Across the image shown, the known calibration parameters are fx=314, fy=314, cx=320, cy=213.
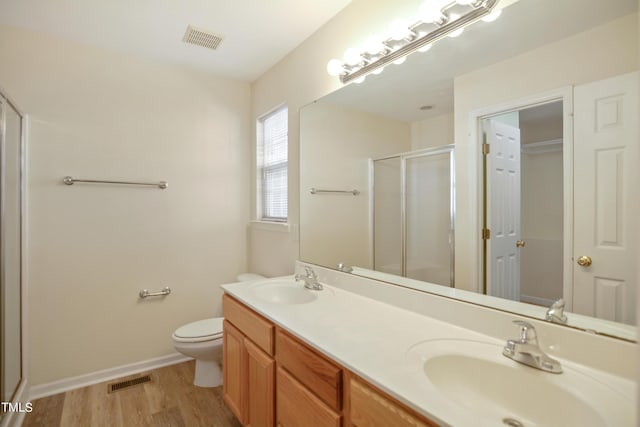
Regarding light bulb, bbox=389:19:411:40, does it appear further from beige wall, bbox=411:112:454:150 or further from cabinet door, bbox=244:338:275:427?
cabinet door, bbox=244:338:275:427

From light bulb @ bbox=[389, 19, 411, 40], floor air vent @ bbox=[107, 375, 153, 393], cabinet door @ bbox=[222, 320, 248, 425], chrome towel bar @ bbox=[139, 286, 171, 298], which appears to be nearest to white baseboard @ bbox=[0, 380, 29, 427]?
floor air vent @ bbox=[107, 375, 153, 393]

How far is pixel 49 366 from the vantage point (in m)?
2.12

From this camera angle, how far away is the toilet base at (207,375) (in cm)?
221

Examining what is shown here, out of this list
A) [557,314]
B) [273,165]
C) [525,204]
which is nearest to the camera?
[557,314]

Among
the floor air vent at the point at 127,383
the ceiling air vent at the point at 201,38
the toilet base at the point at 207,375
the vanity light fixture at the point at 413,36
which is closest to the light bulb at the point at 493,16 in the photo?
the vanity light fixture at the point at 413,36

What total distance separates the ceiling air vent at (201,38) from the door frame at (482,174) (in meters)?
1.82

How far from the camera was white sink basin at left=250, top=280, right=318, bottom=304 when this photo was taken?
1851mm

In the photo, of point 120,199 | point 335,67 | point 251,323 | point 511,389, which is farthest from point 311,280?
point 120,199

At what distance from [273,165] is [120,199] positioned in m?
1.19

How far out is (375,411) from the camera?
848 mm

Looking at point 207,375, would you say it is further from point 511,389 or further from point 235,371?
point 511,389

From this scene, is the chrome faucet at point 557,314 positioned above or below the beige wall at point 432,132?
below

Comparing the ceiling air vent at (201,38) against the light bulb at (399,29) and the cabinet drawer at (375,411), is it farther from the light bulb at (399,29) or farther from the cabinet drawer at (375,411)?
the cabinet drawer at (375,411)

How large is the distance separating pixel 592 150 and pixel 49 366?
10.3 feet
